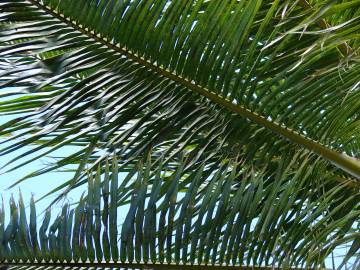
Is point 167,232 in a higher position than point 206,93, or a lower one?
lower

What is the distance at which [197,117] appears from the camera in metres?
2.23

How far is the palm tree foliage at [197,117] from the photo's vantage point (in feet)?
6.43

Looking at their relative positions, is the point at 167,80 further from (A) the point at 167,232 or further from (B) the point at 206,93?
(A) the point at 167,232

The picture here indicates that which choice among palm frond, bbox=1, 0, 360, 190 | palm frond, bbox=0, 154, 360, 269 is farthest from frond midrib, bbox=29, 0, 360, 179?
palm frond, bbox=0, 154, 360, 269

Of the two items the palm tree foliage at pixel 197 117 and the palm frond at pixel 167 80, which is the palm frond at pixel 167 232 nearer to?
the palm tree foliage at pixel 197 117

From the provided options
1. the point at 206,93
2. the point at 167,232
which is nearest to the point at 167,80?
the point at 206,93

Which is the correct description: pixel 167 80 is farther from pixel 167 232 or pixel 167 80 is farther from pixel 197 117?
pixel 167 232

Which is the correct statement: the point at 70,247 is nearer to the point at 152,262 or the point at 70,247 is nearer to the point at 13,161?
the point at 152,262

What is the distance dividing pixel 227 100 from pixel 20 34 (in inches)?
20.7

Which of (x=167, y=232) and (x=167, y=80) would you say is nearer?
(x=167, y=232)

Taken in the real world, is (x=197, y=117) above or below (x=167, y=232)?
above

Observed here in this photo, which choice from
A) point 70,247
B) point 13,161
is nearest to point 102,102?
point 13,161

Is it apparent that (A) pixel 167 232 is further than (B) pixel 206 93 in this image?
No

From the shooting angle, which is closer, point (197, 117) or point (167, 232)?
point (167, 232)
